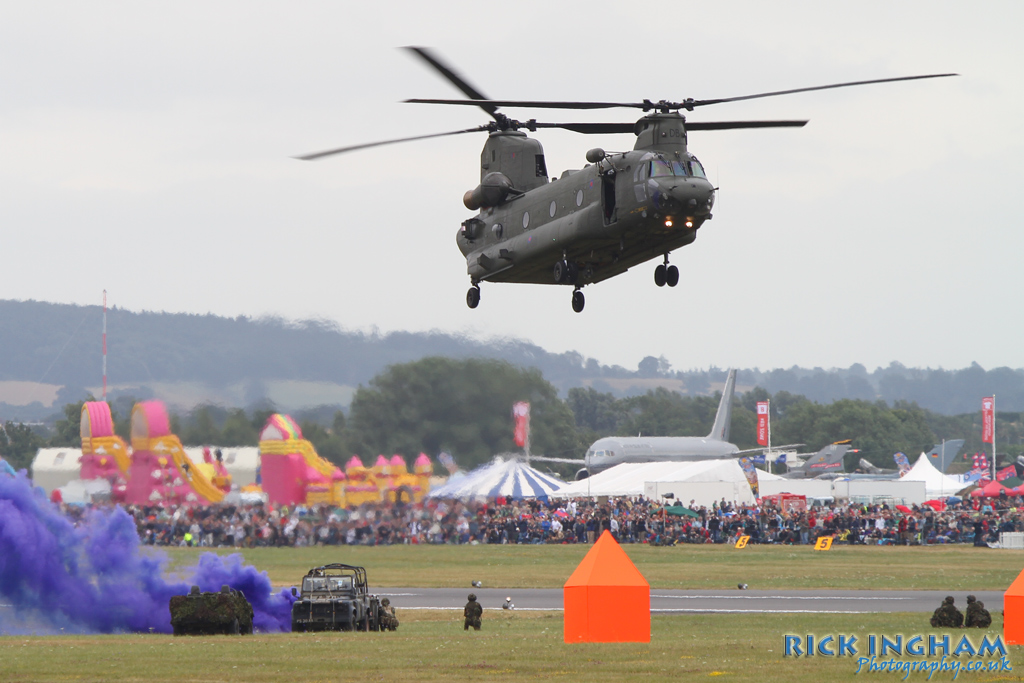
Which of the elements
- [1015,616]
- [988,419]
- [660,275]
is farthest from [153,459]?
[988,419]

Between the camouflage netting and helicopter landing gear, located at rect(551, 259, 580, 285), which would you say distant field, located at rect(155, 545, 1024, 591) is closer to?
the camouflage netting

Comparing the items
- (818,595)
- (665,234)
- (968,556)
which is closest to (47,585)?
(665,234)

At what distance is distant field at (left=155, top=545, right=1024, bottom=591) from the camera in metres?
46.4

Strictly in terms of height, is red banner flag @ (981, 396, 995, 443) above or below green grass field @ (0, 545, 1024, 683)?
above

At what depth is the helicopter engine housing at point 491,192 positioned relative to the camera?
2714 centimetres

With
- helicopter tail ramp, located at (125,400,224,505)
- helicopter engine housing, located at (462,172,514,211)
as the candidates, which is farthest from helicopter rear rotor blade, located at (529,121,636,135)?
helicopter tail ramp, located at (125,400,224,505)

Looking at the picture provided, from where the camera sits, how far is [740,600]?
39.5 meters

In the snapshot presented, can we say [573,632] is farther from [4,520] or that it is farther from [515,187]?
[4,520]

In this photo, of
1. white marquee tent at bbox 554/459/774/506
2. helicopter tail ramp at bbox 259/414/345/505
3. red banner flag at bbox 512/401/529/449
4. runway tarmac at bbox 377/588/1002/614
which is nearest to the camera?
runway tarmac at bbox 377/588/1002/614

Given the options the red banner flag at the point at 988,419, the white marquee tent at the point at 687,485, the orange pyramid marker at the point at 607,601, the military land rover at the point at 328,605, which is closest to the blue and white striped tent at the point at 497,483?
the white marquee tent at the point at 687,485

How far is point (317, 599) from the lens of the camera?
3038 cm

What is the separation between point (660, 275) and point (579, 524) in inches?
1675

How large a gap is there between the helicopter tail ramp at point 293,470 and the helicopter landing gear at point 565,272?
3094 centimetres

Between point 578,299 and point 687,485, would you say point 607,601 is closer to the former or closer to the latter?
point 578,299
